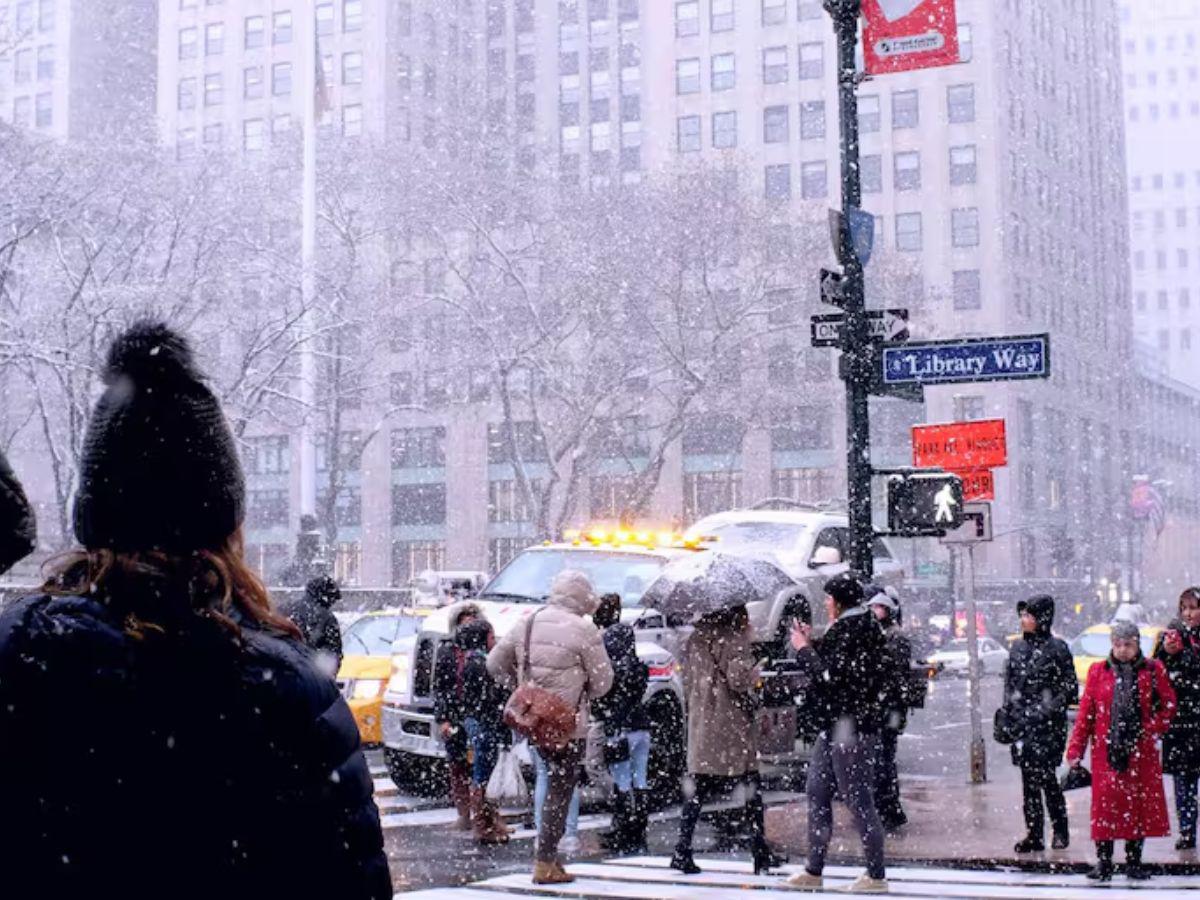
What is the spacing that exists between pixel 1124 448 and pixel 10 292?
67.9 metres

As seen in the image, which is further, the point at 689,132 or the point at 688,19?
the point at 688,19

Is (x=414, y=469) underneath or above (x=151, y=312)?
above

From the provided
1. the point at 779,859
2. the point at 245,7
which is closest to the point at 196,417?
the point at 779,859

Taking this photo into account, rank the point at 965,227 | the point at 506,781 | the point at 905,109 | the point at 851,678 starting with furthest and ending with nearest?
the point at 905,109
the point at 965,227
the point at 506,781
the point at 851,678

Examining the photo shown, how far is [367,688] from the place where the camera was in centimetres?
1709

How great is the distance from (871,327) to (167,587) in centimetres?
1089

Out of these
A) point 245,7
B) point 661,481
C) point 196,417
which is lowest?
point 196,417

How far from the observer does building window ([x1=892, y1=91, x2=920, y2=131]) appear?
7675 centimetres

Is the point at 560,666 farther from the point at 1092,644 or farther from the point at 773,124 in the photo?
the point at 773,124

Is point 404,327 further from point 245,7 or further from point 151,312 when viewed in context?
point 151,312

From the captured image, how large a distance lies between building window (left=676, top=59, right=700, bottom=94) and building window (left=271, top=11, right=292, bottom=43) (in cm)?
2083

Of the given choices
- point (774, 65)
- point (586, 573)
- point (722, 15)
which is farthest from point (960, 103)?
point (586, 573)

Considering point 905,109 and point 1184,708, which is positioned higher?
point 905,109

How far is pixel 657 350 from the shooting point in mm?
48156
